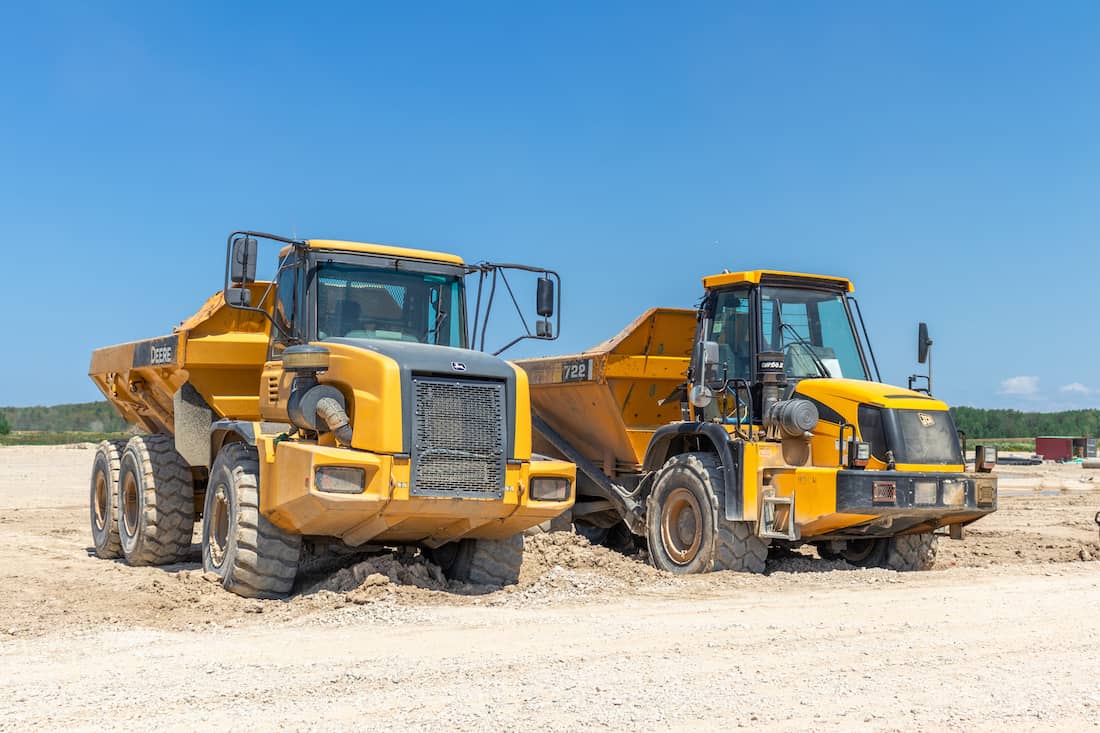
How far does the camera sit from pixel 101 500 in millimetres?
13211

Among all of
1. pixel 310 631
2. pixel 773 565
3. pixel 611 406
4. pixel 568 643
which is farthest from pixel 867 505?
pixel 310 631

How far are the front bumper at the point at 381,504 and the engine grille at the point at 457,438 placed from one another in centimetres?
8

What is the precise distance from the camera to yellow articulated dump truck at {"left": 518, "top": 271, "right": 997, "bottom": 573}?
34.0 feet

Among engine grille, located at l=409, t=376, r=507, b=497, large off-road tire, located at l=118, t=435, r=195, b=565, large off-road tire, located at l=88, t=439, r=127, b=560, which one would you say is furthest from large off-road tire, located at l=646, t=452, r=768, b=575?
large off-road tire, located at l=88, t=439, r=127, b=560

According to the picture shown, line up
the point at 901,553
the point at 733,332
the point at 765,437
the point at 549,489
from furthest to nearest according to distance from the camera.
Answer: the point at 901,553 → the point at 733,332 → the point at 765,437 → the point at 549,489

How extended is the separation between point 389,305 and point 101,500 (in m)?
5.18

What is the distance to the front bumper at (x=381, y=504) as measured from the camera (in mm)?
8461

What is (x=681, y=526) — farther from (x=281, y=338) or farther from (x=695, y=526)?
(x=281, y=338)

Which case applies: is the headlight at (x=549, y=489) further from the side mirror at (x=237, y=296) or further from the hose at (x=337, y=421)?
the side mirror at (x=237, y=296)

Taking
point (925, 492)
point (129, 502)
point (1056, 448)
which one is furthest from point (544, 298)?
point (1056, 448)

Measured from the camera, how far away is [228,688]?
601 centimetres

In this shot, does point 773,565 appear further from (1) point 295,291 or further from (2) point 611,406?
(1) point 295,291

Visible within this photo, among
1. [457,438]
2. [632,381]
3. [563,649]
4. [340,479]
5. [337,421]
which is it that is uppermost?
[632,381]

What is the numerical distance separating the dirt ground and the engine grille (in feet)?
2.86
